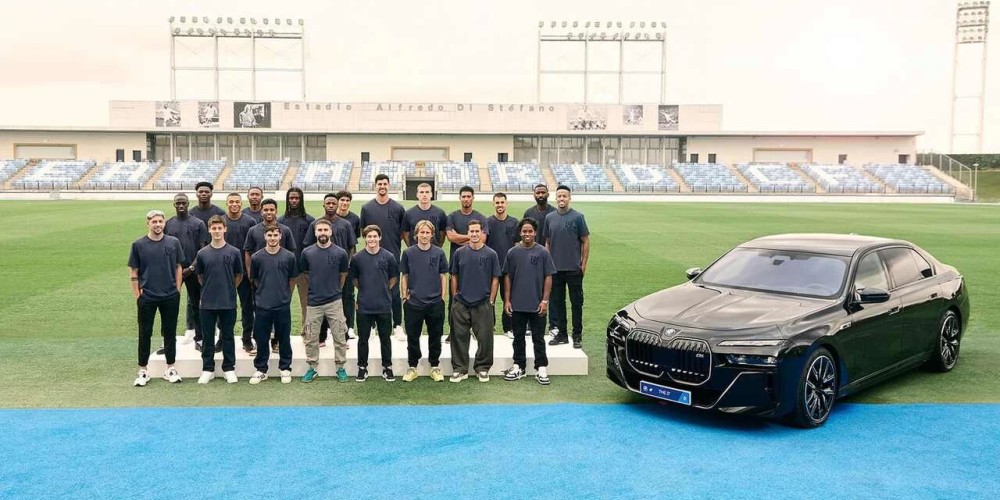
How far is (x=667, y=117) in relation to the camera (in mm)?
72438

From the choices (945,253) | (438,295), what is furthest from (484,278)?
(945,253)

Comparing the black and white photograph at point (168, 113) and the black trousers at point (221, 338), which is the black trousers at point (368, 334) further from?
the black and white photograph at point (168, 113)

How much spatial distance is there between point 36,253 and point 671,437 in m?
17.1

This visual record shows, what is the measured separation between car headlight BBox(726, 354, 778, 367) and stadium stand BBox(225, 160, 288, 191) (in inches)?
2298

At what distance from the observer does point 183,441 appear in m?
5.95

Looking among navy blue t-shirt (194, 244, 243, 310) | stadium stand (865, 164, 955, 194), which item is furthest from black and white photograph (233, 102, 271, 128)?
navy blue t-shirt (194, 244, 243, 310)

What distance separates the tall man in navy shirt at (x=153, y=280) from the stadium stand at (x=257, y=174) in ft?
181

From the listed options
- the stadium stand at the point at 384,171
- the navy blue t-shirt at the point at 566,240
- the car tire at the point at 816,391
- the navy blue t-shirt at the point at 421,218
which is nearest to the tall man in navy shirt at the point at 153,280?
the navy blue t-shirt at the point at 421,218

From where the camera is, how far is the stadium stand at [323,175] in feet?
199

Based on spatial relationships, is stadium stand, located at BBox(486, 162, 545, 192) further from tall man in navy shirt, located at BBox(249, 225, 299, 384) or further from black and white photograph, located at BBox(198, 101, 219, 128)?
tall man in navy shirt, located at BBox(249, 225, 299, 384)

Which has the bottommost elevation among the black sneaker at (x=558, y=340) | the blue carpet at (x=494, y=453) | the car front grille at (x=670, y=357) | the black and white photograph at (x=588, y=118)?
the blue carpet at (x=494, y=453)

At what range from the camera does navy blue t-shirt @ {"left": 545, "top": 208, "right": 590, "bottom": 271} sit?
9.05 metres

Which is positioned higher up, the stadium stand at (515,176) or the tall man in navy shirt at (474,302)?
the stadium stand at (515,176)

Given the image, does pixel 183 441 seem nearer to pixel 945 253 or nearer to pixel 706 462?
pixel 706 462
